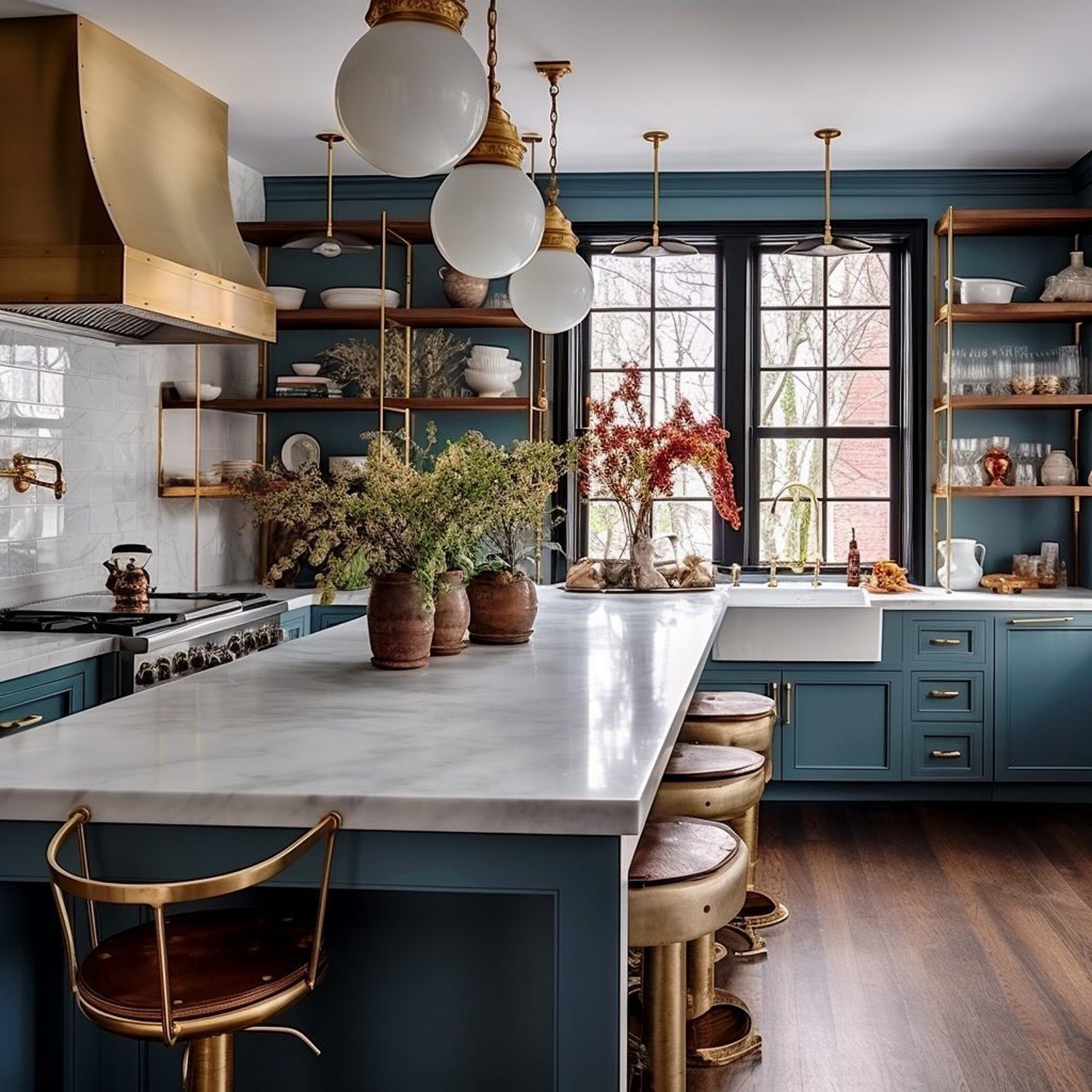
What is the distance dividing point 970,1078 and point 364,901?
1.58 m

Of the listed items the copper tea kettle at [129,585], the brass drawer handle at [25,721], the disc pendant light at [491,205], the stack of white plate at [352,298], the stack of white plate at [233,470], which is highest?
the stack of white plate at [352,298]

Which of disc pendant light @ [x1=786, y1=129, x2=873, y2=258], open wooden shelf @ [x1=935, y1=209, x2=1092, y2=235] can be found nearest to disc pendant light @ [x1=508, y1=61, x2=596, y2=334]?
disc pendant light @ [x1=786, y1=129, x2=873, y2=258]

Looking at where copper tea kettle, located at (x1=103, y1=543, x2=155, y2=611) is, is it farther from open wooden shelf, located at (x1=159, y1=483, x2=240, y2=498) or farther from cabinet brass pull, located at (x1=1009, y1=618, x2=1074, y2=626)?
cabinet brass pull, located at (x1=1009, y1=618, x2=1074, y2=626)

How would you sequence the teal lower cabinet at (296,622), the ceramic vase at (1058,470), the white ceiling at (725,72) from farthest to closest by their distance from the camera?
the ceramic vase at (1058,470) → the teal lower cabinet at (296,622) → the white ceiling at (725,72)

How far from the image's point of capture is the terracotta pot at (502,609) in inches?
122

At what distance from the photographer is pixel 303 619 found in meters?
4.95

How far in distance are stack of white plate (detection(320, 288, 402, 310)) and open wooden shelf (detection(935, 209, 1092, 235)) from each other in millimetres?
279

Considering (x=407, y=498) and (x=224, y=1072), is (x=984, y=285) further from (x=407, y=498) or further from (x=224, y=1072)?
(x=224, y=1072)

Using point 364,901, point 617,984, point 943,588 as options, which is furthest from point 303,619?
point 617,984

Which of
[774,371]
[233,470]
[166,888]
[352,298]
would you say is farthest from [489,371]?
[166,888]

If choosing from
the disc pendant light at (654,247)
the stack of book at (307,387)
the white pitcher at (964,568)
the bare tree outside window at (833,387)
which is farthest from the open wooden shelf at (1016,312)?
the stack of book at (307,387)

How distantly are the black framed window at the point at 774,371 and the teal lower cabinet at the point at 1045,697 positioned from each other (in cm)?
78

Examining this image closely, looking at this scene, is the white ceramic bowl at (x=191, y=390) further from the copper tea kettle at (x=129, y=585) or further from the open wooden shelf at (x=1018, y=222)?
the copper tea kettle at (x=129, y=585)

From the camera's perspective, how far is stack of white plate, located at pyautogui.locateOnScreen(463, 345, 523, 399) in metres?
5.43
